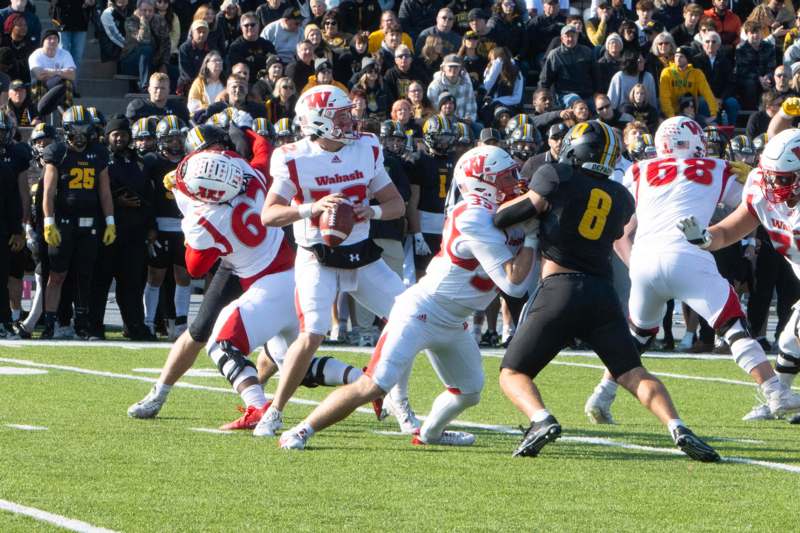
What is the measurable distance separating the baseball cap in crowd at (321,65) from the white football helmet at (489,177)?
8.97 meters

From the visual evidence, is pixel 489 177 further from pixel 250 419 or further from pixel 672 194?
pixel 672 194

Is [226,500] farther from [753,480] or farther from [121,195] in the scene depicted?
[121,195]

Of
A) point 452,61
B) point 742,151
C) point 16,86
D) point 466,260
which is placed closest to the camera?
point 466,260

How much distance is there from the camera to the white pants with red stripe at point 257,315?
7993mm

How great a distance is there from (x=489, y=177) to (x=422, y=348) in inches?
34.4

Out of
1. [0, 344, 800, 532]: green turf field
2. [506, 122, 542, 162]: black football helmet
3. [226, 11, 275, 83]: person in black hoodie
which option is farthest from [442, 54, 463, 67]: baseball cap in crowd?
[0, 344, 800, 532]: green turf field

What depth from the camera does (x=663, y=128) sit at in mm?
9219

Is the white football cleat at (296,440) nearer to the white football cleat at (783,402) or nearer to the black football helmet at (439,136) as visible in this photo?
the white football cleat at (783,402)

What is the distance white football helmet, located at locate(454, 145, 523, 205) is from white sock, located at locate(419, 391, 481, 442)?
0.99 m

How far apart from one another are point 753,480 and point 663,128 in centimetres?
315

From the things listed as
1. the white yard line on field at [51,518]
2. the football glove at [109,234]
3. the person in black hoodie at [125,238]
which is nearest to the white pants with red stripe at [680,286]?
the white yard line on field at [51,518]

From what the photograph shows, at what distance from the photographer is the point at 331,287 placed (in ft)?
25.8

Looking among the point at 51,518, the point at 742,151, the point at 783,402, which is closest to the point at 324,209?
the point at 51,518

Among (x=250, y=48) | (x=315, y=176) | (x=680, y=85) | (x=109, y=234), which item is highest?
(x=315, y=176)
